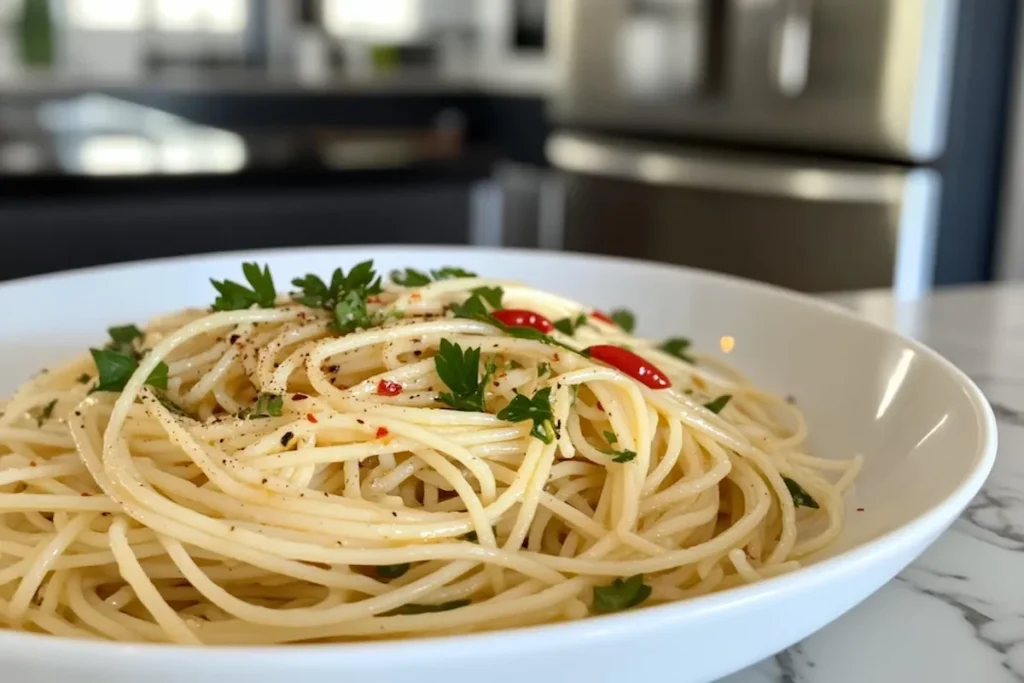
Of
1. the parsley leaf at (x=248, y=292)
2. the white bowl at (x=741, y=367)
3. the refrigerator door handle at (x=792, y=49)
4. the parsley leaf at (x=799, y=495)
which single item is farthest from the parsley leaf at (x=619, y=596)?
the refrigerator door handle at (x=792, y=49)

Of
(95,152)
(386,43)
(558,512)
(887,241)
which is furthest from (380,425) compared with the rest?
(386,43)

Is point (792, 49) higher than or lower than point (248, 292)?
higher

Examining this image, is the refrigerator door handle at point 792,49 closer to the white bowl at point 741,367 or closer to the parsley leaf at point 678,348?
the white bowl at point 741,367

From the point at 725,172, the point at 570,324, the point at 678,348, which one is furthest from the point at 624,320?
the point at 725,172

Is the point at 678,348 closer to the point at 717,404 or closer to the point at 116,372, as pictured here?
the point at 717,404

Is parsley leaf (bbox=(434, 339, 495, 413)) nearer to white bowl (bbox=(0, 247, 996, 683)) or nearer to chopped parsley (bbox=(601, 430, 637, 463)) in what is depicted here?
chopped parsley (bbox=(601, 430, 637, 463))

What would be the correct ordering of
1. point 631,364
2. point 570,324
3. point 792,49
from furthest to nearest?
point 792,49
point 570,324
point 631,364

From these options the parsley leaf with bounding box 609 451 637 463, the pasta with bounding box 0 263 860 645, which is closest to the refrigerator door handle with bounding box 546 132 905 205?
the pasta with bounding box 0 263 860 645
